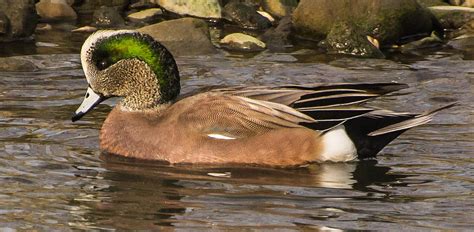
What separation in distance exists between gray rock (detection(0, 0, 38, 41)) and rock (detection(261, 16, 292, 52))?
206cm

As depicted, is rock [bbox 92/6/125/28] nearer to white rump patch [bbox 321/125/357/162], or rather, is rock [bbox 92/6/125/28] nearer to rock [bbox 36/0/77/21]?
rock [bbox 36/0/77/21]

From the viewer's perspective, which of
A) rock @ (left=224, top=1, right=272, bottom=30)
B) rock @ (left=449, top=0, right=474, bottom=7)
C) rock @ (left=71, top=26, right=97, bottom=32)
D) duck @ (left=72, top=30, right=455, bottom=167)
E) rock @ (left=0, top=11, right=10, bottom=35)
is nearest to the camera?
duck @ (left=72, top=30, right=455, bottom=167)

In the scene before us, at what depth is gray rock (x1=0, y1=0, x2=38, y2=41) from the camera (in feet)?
36.3

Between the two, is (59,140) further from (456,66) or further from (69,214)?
(456,66)

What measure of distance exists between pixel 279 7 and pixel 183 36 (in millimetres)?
1442

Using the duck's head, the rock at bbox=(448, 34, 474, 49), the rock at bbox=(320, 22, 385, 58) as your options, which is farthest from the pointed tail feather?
the rock at bbox=(448, 34, 474, 49)

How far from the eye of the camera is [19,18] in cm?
1108

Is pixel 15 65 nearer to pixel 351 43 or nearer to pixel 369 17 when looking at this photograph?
pixel 351 43

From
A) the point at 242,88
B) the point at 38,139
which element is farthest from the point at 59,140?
the point at 242,88

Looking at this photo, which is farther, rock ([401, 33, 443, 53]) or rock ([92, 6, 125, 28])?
rock ([92, 6, 125, 28])

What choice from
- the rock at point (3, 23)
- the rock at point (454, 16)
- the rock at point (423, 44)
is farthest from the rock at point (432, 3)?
the rock at point (3, 23)

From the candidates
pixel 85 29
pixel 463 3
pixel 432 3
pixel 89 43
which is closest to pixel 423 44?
pixel 432 3

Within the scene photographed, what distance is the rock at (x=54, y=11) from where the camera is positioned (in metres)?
11.9

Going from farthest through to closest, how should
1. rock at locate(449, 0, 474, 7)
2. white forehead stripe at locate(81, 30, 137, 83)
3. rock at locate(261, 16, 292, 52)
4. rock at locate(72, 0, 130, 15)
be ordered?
rock at locate(72, 0, 130, 15)
rock at locate(449, 0, 474, 7)
rock at locate(261, 16, 292, 52)
white forehead stripe at locate(81, 30, 137, 83)
